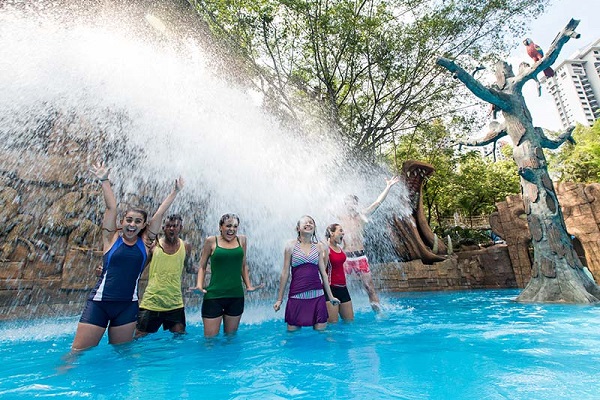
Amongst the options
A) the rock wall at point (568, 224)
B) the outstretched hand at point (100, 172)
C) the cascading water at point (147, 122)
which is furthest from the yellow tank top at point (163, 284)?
the rock wall at point (568, 224)

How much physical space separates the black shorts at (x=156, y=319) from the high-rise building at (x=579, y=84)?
109 meters

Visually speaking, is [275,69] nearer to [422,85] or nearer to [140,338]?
[422,85]

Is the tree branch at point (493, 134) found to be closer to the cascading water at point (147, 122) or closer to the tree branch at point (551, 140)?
the tree branch at point (551, 140)

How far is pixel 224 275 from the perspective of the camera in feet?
12.3

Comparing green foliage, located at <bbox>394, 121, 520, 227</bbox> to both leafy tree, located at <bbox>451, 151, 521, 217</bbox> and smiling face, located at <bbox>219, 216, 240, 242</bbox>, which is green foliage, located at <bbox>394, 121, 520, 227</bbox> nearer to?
leafy tree, located at <bbox>451, 151, 521, 217</bbox>

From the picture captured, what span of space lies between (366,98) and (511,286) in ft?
33.2

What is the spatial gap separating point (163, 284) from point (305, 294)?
1707mm

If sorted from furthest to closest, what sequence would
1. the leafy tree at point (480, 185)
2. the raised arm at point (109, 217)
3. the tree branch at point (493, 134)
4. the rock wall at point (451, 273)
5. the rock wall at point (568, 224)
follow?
the leafy tree at point (480, 185) < the rock wall at point (451, 273) < the rock wall at point (568, 224) < the tree branch at point (493, 134) < the raised arm at point (109, 217)

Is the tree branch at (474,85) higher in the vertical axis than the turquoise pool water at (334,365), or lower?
higher

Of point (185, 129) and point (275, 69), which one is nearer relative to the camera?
point (185, 129)

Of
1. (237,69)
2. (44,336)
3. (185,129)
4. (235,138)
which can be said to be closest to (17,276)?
(44,336)

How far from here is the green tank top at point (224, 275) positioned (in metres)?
3.71

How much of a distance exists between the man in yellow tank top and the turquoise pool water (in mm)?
235

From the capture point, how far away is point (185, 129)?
9.02m
